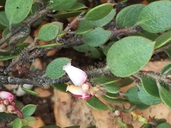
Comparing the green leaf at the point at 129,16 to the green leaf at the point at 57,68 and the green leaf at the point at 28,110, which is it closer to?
the green leaf at the point at 57,68

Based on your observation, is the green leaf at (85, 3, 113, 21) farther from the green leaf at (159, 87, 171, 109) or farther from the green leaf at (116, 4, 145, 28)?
the green leaf at (159, 87, 171, 109)

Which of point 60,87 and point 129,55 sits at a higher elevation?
point 129,55

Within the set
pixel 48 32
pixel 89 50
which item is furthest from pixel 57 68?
pixel 89 50

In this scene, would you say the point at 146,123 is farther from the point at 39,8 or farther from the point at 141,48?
the point at 39,8

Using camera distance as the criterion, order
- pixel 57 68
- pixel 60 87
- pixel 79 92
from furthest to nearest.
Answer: pixel 60 87
pixel 57 68
pixel 79 92

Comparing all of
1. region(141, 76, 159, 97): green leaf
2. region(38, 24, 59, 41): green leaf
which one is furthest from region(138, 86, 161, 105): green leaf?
region(38, 24, 59, 41): green leaf

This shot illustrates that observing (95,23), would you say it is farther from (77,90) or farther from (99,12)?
(77,90)

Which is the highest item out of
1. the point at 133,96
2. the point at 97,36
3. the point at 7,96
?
the point at 97,36
